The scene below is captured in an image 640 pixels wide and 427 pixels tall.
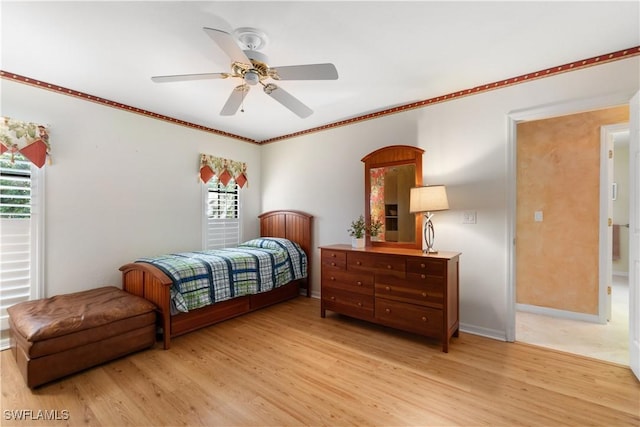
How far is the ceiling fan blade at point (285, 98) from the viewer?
2.35m

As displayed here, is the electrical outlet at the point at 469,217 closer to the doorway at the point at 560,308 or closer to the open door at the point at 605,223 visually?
the doorway at the point at 560,308

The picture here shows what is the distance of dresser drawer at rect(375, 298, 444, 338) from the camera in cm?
257

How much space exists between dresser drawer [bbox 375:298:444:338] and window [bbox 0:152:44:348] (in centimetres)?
338

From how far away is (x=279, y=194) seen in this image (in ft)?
15.5

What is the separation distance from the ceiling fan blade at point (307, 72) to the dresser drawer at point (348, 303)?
2157mm

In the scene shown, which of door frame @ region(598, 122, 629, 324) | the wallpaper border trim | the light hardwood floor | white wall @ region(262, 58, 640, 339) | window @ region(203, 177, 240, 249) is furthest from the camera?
window @ region(203, 177, 240, 249)

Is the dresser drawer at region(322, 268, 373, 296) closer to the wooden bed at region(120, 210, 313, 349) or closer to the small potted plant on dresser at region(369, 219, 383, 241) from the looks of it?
the small potted plant on dresser at region(369, 219, 383, 241)

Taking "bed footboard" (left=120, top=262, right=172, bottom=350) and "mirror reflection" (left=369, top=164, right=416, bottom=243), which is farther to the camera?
"mirror reflection" (left=369, top=164, right=416, bottom=243)

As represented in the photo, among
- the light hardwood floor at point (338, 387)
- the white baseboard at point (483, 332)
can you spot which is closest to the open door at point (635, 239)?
the light hardwood floor at point (338, 387)

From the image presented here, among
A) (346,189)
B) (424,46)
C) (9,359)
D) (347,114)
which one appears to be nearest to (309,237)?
(346,189)

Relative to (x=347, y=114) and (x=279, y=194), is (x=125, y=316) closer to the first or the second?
(x=279, y=194)

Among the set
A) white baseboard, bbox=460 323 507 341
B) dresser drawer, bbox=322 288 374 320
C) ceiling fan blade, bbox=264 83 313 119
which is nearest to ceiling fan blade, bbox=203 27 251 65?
ceiling fan blade, bbox=264 83 313 119

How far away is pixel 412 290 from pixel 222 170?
3.21 m

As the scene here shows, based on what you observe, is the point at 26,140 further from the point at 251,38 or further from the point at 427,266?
the point at 427,266
